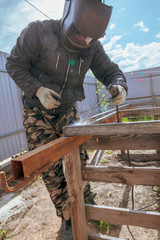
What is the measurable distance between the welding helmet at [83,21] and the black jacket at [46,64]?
0.15 m

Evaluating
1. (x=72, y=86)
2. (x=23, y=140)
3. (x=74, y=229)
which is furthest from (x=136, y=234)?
(x=23, y=140)

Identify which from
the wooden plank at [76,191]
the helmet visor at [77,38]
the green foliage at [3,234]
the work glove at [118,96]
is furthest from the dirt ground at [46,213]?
the helmet visor at [77,38]

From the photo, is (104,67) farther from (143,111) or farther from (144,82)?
(144,82)

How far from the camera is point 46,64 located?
71.7 inches

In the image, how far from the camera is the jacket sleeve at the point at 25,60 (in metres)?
1.65

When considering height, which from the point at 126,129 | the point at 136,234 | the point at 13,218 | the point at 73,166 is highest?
the point at 126,129

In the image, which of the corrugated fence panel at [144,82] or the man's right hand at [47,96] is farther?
the corrugated fence panel at [144,82]

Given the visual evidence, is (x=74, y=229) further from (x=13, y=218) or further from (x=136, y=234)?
(x=13, y=218)

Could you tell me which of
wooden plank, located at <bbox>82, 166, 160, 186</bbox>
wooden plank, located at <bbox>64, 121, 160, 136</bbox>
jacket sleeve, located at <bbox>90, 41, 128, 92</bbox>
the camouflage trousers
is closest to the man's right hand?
the camouflage trousers

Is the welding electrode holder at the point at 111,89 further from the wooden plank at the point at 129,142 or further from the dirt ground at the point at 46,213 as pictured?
the dirt ground at the point at 46,213

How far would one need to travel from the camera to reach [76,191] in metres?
1.43

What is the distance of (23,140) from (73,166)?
406cm

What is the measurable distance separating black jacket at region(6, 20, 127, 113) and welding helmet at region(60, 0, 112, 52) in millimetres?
151

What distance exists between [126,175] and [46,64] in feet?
4.56
